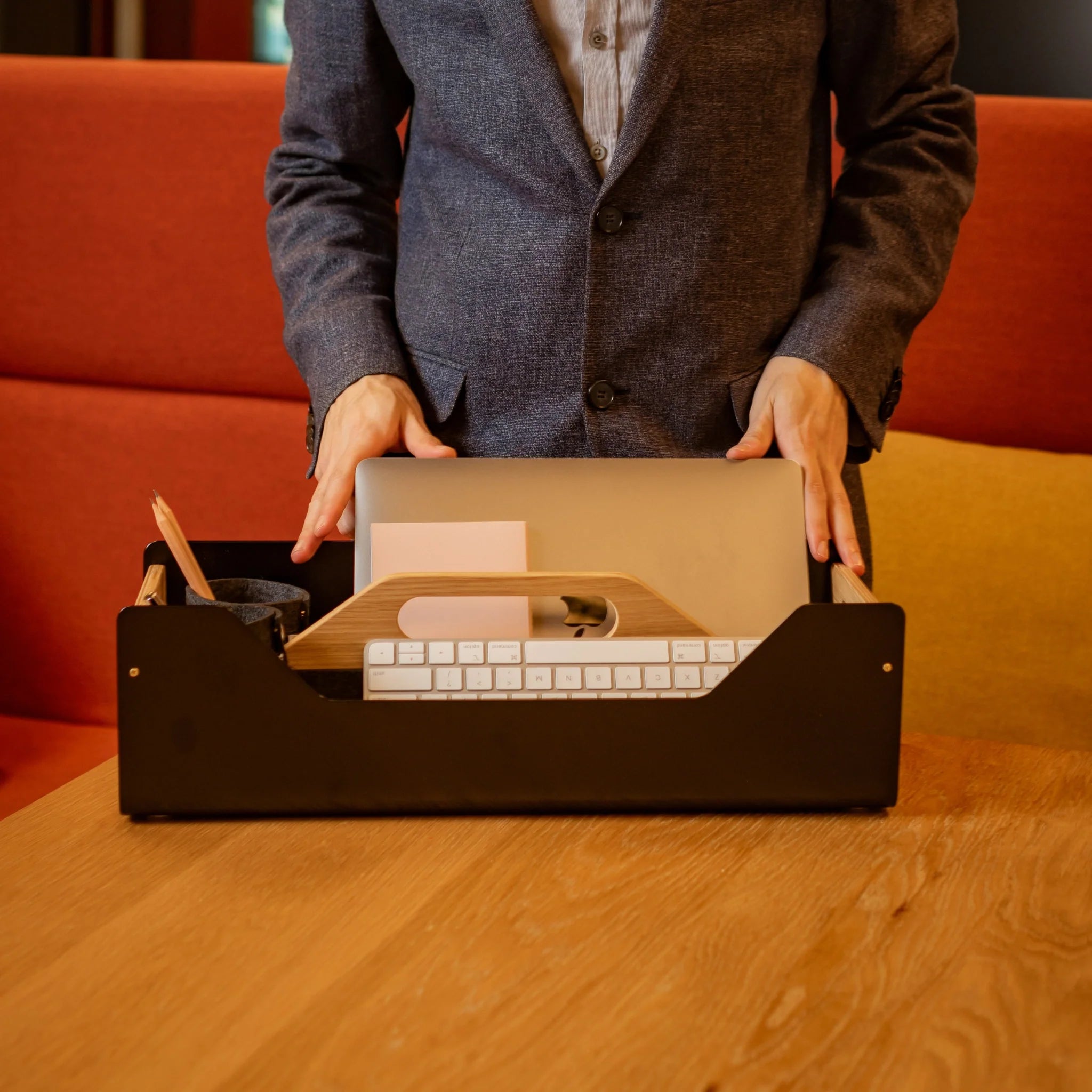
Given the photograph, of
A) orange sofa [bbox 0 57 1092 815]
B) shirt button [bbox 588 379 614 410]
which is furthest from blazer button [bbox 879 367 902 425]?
orange sofa [bbox 0 57 1092 815]

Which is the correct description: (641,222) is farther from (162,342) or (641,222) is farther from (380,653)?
(162,342)

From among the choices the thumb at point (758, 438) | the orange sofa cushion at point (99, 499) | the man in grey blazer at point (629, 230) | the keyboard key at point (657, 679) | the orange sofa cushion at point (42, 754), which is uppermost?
the man in grey blazer at point (629, 230)

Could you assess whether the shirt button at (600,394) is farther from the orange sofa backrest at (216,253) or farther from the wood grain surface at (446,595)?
the orange sofa backrest at (216,253)

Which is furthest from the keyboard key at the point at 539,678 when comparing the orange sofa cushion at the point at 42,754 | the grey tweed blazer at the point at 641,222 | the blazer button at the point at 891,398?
the orange sofa cushion at the point at 42,754

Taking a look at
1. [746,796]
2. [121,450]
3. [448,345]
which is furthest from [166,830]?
[121,450]

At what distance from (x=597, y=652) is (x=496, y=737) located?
69 mm

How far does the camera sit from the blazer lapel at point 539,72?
2.53 feet

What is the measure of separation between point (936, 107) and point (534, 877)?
0.69 metres

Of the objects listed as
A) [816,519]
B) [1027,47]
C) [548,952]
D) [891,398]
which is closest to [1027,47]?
[1027,47]

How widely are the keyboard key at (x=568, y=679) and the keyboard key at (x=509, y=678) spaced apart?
0.02 metres

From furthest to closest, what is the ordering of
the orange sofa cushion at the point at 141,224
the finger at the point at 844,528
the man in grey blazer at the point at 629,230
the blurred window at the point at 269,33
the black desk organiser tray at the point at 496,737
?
the blurred window at the point at 269,33 < the orange sofa cushion at the point at 141,224 < the man in grey blazer at the point at 629,230 < the finger at the point at 844,528 < the black desk organiser tray at the point at 496,737

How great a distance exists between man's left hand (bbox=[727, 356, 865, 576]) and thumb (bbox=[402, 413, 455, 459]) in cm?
20

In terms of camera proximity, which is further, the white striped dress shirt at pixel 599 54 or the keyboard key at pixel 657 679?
the white striped dress shirt at pixel 599 54

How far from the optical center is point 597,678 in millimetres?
576
